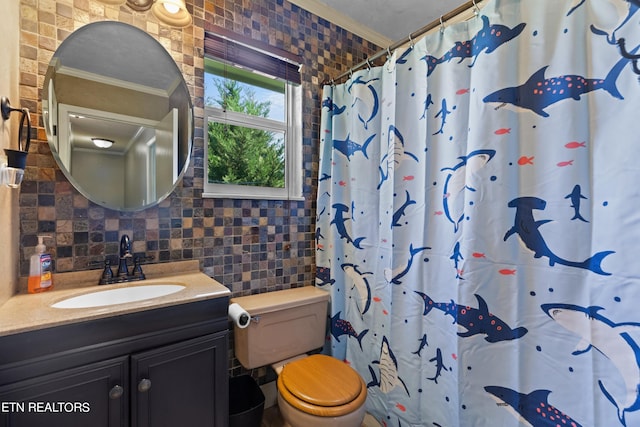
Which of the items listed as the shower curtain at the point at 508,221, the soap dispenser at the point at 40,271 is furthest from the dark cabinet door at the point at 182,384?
the shower curtain at the point at 508,221

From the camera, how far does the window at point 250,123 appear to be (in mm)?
1586

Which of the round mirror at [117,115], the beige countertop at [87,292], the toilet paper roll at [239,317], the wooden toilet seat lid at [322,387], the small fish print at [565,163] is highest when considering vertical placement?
the round mirror at [117,115]

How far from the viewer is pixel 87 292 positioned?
1.13 meters

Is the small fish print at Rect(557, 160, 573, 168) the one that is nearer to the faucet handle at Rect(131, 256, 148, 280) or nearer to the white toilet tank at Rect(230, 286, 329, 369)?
the white toilet tank at Rect(230, 286, 329, 369)

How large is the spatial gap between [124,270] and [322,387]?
1.06 metres

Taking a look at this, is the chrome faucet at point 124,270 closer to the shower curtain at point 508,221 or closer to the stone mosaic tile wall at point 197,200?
the stone mosaic tile wall at point 197,200

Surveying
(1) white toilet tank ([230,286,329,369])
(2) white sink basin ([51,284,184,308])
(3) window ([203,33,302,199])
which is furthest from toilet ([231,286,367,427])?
(3) window ([203,33,302,199])

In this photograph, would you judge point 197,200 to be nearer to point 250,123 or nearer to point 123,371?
point 250,123

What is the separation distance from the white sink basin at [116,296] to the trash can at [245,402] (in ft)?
2.32

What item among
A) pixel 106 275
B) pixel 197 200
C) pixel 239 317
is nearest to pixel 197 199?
pixel 197 200

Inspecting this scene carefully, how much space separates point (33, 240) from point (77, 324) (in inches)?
22.1

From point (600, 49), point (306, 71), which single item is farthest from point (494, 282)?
point (306, 71)

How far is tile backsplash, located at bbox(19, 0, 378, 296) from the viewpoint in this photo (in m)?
1.14

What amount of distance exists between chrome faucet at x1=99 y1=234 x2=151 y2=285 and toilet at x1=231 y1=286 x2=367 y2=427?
0.52 m
